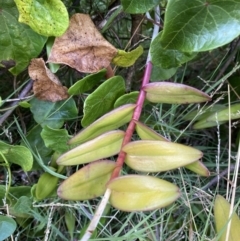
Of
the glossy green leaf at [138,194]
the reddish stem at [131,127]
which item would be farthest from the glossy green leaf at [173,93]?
the glossy green leaf at [138,194]

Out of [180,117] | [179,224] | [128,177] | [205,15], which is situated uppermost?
[205,15]

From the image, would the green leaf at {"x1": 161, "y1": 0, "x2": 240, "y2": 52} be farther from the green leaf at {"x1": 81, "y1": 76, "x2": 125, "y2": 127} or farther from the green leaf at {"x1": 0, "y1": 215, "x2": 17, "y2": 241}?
the green leaf at {"x1": 0, "y1": 215, "x2": 17, "y2": 241}

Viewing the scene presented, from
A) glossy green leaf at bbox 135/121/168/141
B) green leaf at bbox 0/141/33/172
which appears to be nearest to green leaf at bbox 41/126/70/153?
green leaf at bbox 0/141/33/172

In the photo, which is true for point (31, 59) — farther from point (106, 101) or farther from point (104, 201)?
point (104, 201)

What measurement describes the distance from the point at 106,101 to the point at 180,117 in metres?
0.21

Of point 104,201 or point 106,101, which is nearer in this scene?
point 104,201

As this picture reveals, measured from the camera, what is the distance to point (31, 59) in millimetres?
574

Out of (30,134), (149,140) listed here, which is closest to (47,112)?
(30,134)

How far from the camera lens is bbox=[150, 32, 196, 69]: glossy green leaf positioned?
545 millimetres

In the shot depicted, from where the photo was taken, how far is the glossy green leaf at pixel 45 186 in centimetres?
60

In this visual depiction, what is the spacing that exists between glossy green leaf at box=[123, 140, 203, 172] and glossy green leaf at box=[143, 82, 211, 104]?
2.9 inches

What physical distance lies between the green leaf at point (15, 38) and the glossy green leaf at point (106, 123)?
0.14 meters

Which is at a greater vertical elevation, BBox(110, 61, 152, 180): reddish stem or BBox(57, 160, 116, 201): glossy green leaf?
BBox(110, 61, 152, 180): reddish stem

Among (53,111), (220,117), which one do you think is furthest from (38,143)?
(220,117)
